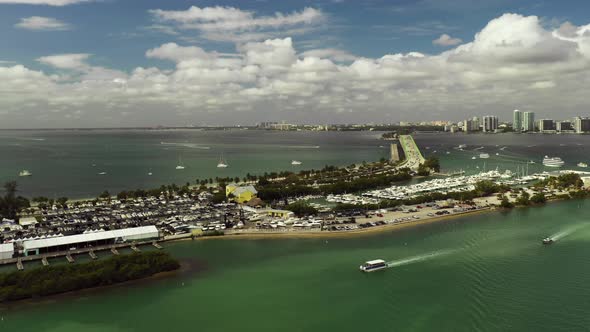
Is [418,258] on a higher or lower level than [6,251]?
lower

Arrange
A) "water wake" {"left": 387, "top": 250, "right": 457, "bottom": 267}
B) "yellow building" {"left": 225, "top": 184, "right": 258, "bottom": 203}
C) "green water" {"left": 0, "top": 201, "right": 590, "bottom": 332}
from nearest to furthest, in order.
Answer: "green water" {"left": 0, "top": 201, "right": 590, "bottom": 332} → "water wake" {"left": 387, "top": 250, "right": 457, "bottom": 267} → "yellow building" {"left": 225, "top": 184, "right": 258, "bottom": 203}

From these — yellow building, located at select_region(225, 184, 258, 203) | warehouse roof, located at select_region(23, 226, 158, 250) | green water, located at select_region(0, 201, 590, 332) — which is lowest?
green water, located at select_region(0, 201, 590, 332)

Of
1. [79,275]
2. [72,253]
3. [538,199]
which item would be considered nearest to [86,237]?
[72,253]

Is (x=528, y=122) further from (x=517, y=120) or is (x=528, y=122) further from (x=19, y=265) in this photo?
(x=19, y=265)

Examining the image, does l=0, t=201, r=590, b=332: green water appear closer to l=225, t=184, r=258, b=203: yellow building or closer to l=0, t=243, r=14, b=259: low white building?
l=0, t=243, r=14, b=259: low white building

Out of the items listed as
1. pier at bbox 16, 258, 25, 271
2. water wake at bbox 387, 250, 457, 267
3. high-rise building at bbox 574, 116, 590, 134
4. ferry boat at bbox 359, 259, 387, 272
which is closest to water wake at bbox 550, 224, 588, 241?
water wake at bbox 387, 250, 457, 267

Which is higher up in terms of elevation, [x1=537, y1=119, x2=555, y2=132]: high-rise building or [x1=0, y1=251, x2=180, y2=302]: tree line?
[x1=537, y1=119, x2=555, y2=132]: high-rise building

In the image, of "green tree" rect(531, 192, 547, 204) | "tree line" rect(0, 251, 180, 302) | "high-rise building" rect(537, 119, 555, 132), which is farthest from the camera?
"high-rise building" rect(537, 119, 555, 132)
